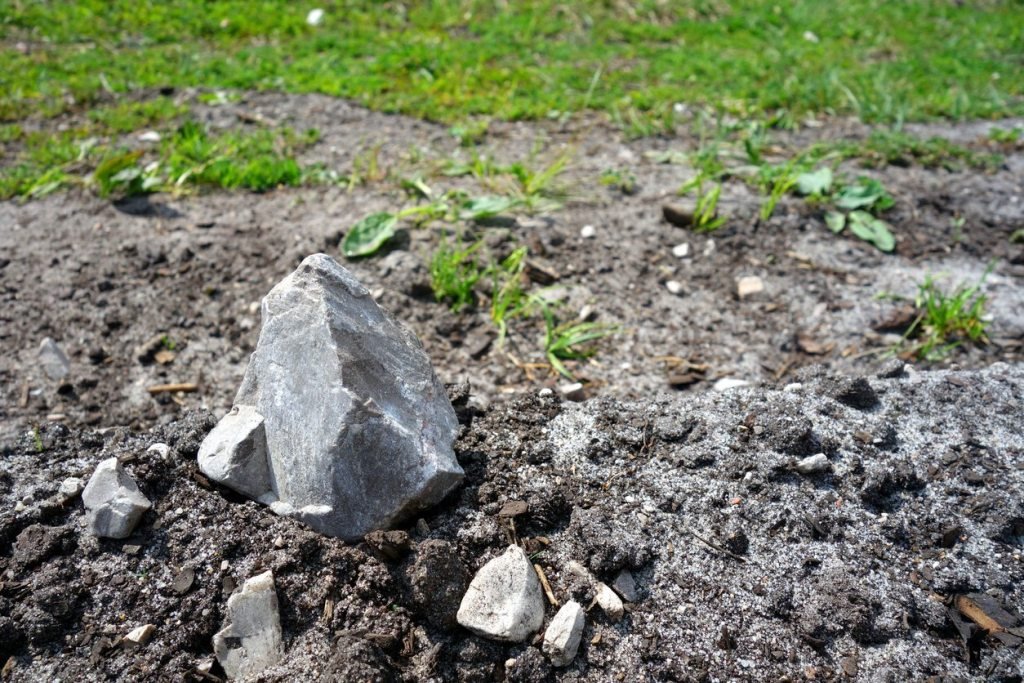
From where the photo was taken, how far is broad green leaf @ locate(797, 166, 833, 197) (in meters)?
4.96

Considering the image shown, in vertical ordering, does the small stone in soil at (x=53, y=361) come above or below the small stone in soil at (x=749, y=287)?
above

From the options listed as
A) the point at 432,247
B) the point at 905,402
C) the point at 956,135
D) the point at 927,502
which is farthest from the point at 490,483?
the point at 956,135

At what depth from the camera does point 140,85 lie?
20.6ft

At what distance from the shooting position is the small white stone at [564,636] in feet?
7.29

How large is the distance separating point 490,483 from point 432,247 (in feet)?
6.39

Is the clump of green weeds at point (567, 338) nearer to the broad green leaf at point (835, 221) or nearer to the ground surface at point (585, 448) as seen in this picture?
the ground surface at point (585, 448)

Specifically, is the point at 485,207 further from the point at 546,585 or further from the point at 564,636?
the point at 564,636

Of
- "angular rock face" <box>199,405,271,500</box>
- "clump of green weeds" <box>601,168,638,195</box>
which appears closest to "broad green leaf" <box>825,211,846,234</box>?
"clump of green weeds" <box>601,168,638,195</box>

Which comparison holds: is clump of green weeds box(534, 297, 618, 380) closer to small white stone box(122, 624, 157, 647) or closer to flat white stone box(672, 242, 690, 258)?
flat white stone box(672, 242, 690, 258)

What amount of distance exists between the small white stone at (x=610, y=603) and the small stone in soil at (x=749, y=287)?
2.33 m

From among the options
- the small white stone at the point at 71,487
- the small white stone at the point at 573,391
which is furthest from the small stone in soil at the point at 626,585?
the small white stone at the point at 71,487

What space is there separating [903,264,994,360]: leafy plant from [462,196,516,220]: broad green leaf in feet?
7.08

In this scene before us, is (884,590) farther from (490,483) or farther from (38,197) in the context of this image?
(38,197)

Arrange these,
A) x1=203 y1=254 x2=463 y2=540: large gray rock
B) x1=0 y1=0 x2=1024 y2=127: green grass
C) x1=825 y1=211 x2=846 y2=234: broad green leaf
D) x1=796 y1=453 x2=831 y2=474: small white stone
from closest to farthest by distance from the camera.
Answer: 1. x1=203 y1=254 x2=463 y2=540: large gray rock
2. x1=796 y1=453 x2=831 y2=474: small white stone
3. x1=825 y1=211 x2=846 y2=234: broad green leaf
4. x1=0 y1=0 x2=1024 y2=127: green grass
